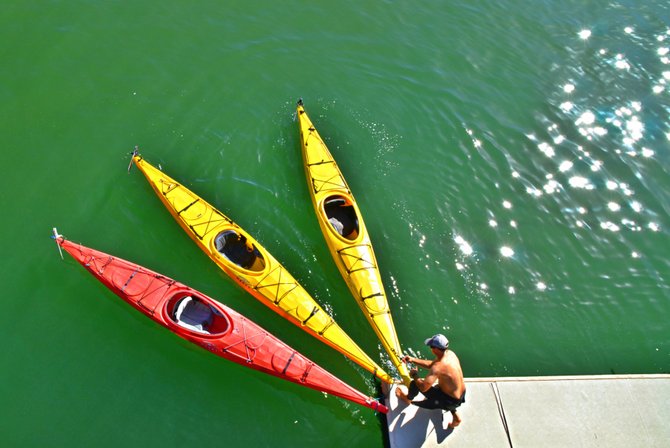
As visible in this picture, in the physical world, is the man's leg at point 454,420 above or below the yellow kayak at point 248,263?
below

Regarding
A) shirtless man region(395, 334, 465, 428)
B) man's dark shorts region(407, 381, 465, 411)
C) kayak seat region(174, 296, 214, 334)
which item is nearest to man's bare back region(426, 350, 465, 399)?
shirtless man region(395, 334, 465, 428)

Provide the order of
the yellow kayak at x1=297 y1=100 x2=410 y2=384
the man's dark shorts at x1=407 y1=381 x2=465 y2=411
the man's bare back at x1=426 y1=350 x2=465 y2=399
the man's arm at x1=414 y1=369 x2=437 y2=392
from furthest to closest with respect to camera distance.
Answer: the yellow kayak at x1=297 y1=100 x2=410 y2=384, the man's dark shorts at x1=407 y1=381 x2=465 y2=411, the man's arm at x1=414 y1=369 x2=437 y2=392, the man's bare back at x1=426 y1=350 x2=465 y2=399

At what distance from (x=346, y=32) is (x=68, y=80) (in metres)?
7.46

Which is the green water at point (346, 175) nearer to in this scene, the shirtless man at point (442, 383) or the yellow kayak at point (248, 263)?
A: the yellow kayak at point (248, 263)

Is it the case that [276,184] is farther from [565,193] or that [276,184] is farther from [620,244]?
[620,244]

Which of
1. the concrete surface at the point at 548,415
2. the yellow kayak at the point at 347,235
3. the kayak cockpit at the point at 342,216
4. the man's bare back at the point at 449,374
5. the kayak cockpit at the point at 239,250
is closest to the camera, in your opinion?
the man's bare back at the point at 449,374

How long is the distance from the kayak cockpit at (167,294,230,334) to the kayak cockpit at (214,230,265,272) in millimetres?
1081

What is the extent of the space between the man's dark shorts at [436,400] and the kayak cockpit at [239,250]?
3856mm

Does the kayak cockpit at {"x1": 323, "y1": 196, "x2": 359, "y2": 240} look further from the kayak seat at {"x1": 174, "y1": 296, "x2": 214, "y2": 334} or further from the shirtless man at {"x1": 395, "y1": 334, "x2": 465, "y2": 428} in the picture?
the shirtless man at {"x1": 395, "y1": 334, "x2": 465, "y2": 428}

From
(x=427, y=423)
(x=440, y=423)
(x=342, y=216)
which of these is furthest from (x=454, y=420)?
(x=342, y=216)

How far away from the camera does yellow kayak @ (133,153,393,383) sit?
366 inches

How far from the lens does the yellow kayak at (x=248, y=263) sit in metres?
9.29

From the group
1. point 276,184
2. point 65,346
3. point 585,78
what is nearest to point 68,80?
point 276,184

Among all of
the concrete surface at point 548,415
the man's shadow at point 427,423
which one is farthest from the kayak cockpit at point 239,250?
the man's shadow at point 427,423
